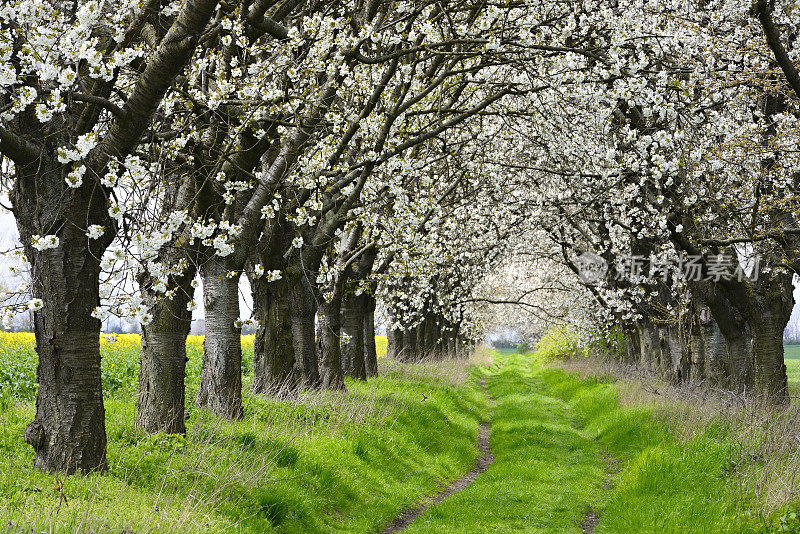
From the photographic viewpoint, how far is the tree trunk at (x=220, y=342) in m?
10.9

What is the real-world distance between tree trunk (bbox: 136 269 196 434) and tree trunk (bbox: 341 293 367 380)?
9937mm

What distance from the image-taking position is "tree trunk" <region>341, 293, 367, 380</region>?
19250 millimetres

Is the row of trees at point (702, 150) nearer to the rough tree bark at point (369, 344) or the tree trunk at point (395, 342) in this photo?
the rough tree bark at point (369, 344)

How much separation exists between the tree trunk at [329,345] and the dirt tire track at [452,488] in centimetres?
370

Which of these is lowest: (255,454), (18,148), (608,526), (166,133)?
(608,526)

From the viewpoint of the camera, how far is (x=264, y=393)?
42.3 ft

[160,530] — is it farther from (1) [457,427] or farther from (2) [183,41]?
(1) [457,427]

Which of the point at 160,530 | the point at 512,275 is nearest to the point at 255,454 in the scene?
the point at 160,530

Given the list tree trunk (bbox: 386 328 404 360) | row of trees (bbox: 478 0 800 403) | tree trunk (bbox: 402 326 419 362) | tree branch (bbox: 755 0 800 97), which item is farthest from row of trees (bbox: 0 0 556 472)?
A: tree trunk (bbox: 386 328 404 360)

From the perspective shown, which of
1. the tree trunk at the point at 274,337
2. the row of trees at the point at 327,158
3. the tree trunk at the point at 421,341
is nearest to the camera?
the row of trees at the point at 327,158

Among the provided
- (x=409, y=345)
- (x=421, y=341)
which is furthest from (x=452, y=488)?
(x=421, y=341)

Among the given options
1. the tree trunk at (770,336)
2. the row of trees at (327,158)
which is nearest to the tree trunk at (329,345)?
the row of trees at (327,158)

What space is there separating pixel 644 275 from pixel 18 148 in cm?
1908

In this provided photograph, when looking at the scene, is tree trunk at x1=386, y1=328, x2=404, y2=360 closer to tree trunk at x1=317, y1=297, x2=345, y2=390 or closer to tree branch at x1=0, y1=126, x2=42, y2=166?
tree trunk at x1=317, y1=297, x2=345, y2=390
